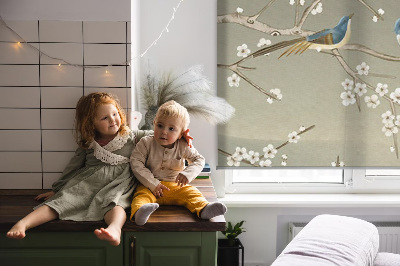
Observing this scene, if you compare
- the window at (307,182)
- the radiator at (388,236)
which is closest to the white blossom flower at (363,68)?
the window at (307,182)

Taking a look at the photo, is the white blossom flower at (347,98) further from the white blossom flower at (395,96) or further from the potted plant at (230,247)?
the potted plant at (230,247)

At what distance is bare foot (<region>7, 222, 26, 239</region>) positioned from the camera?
1836 mm

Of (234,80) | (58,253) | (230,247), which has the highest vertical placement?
(234,80)

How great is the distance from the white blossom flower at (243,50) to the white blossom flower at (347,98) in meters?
0.62

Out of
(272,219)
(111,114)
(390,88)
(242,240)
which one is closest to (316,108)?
(390,88)

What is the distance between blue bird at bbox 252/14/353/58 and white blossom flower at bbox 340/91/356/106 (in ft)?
0.93

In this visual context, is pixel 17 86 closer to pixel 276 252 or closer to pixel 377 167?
pixel 276 252

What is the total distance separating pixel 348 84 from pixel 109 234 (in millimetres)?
1759

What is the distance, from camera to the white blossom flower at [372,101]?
289cm

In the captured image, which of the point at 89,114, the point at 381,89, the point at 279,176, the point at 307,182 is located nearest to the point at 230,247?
the point at 279,176

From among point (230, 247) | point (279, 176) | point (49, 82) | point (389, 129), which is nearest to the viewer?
point (49, 82)

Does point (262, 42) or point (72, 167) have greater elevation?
point (262, 42)

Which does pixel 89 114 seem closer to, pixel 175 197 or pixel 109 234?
pixel 175 197

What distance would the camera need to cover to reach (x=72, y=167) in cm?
235
